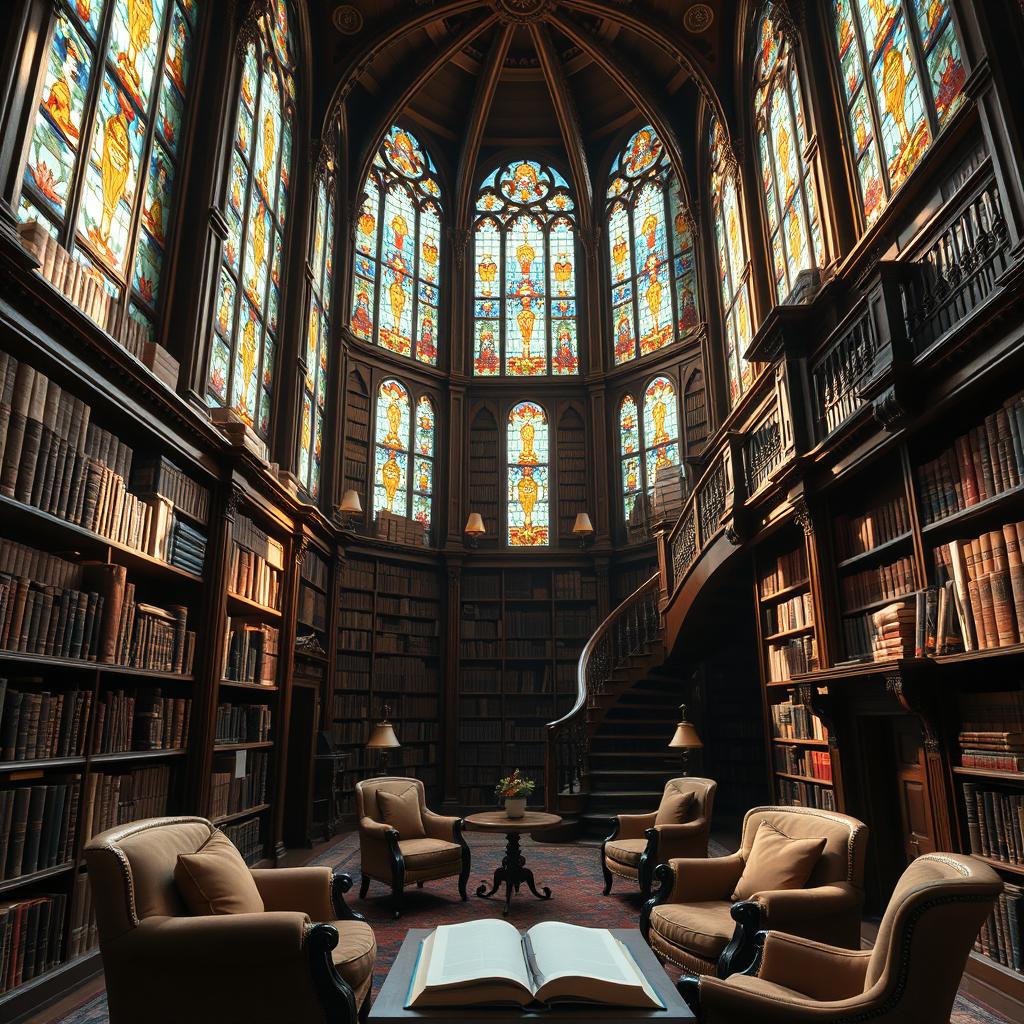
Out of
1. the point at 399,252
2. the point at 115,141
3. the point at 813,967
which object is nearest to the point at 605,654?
the point at 813,967

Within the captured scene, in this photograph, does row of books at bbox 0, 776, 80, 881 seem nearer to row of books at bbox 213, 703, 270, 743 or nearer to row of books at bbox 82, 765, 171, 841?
row of books at bbox 82, 765, 171, 841

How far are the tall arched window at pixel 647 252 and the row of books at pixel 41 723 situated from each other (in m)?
10.1

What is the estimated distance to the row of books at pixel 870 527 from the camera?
5066 mm

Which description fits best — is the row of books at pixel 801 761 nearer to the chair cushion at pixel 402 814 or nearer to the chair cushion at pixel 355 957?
the chair cushion at pixel 402 814

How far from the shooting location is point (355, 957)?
122 inches

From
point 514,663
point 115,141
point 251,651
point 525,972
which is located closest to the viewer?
point 525,972

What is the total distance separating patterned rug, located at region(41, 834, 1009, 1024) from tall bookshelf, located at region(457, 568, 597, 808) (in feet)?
11.2

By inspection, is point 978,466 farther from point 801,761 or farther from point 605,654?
point 605,654

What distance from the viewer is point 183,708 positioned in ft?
18.0

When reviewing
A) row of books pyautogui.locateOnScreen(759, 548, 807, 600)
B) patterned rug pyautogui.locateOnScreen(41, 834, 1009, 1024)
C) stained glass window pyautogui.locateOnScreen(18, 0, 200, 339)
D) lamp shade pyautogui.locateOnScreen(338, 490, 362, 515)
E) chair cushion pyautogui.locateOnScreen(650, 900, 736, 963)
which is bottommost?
patterned rug pyautogui.locateOnScreen(41, 834, 1009, 1024)

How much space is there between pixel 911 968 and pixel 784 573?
463 cm

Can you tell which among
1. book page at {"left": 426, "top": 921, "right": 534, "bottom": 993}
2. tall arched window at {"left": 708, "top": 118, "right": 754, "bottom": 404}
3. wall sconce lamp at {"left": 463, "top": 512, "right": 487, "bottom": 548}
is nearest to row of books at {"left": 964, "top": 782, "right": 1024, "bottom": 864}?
book page at {"left": 426, "top": 921, "right": 534, "bottom": 993}

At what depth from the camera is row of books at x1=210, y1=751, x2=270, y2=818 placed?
608 cm

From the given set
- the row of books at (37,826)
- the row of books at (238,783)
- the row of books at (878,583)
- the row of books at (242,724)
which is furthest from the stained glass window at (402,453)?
the row of books at (37,826)
